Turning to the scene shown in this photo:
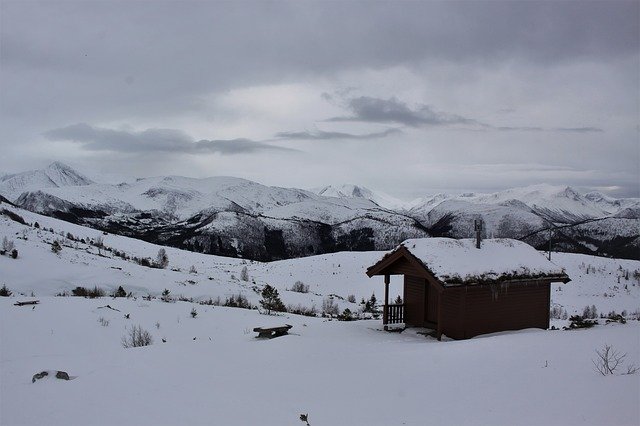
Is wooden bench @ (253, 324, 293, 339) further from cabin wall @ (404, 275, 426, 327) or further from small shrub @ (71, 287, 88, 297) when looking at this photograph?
small shrub @ (71, 287, 88, 297)

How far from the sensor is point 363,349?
1119cm

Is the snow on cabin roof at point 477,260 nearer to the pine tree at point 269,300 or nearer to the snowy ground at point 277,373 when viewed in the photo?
the snowy ground at point 277,373

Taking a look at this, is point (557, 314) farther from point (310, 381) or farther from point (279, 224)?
point (279, 224)

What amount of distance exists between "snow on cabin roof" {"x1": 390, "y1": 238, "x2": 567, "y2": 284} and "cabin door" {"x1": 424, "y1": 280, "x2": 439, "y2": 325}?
1.51 m

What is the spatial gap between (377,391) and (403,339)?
693 centimetres

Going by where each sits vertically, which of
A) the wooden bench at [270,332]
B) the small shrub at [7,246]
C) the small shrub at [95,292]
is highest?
the small shrub at [7,246]

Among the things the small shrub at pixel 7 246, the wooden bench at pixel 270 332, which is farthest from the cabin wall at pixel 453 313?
the small shrub at pixel 7 246

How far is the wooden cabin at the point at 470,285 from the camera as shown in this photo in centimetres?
1367

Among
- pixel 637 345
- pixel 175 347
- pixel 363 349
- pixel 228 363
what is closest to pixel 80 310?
pixel 175 347

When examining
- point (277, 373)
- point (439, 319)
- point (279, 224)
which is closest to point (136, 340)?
point (277, 373)

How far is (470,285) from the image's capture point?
1343cm

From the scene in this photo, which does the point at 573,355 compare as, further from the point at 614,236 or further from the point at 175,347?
the point at 614,236

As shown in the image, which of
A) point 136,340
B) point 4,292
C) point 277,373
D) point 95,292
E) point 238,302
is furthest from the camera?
point 238,302

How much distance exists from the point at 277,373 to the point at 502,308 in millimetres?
8985
